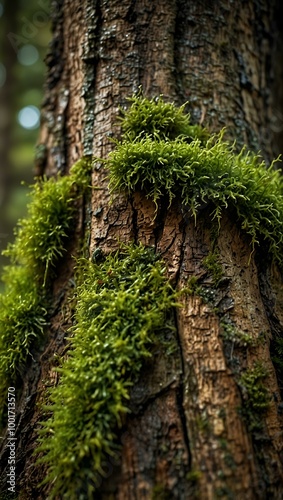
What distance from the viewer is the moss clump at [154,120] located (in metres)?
2.09

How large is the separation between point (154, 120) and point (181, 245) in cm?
70

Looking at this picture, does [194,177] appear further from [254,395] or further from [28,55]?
[28,55]

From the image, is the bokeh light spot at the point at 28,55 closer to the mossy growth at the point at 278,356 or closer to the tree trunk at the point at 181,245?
the tree trunk at the point at 181,245

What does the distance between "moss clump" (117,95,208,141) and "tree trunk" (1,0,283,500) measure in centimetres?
12

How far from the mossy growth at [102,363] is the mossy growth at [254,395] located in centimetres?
40

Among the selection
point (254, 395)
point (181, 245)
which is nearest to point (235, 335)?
point (254, 395)

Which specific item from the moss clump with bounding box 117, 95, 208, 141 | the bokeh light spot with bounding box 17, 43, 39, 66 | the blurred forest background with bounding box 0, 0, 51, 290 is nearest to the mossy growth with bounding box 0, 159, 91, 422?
the moss clump with bounding box 117, 95, 208, 141

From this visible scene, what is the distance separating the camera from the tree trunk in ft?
4.79

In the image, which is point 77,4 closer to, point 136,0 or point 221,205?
A: point 136,0

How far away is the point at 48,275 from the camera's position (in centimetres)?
225

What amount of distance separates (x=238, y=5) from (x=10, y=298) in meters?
2.39

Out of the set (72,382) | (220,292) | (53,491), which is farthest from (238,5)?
(53,491)

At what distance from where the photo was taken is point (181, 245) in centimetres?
189

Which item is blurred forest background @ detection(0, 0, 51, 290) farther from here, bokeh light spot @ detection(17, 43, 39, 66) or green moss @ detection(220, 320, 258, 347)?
green moss @ detection(220, 320, 258, 347)
